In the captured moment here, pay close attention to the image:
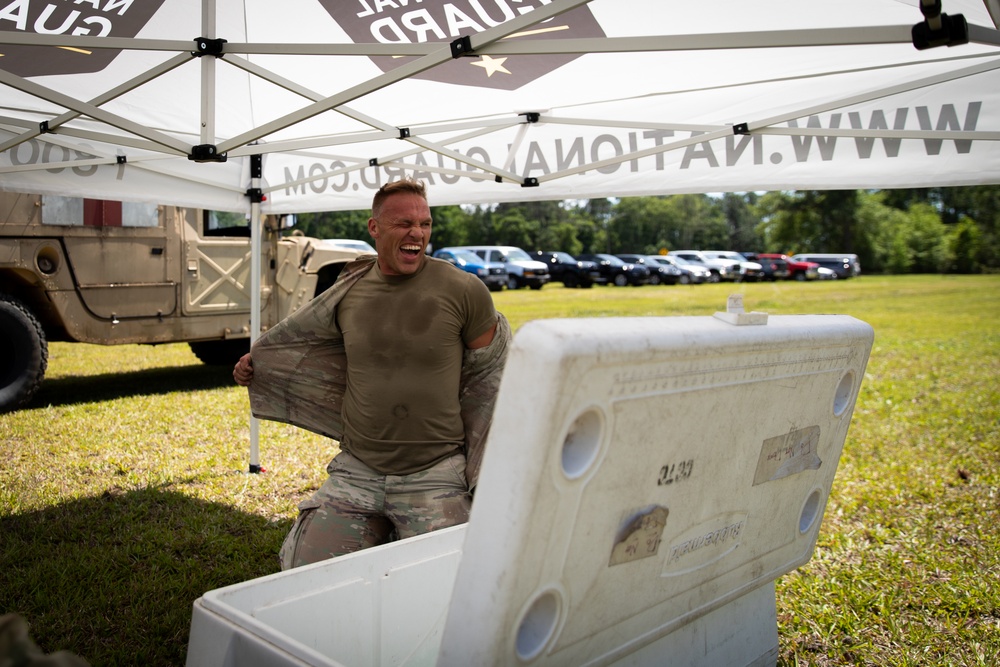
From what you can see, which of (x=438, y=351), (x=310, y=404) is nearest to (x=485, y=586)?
(x=438, y=351)

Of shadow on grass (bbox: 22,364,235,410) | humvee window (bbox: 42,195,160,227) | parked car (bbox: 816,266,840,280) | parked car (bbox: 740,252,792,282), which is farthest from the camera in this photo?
parked car (bbox: 816,266,840,280)

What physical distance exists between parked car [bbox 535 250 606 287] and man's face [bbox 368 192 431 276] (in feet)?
98.3

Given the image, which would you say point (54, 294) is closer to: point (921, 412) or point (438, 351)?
point (438, 351)

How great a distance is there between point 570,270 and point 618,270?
247 cm

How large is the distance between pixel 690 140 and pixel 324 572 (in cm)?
302

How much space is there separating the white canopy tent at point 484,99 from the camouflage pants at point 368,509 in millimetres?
1461

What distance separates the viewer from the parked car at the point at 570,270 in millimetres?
33031

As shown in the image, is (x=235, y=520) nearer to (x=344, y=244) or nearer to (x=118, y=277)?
(x=118, y=277)

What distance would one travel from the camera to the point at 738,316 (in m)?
1.77

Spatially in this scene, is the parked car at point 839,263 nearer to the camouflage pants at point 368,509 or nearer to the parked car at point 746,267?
the parked car at point 746,267

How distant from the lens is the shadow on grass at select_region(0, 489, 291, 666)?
347 cm

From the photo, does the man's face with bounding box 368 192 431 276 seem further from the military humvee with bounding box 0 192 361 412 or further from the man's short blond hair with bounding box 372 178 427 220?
the military humvee with bounding box 0 192 361 412

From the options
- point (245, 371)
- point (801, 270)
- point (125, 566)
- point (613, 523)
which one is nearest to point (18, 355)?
point (125, 566)

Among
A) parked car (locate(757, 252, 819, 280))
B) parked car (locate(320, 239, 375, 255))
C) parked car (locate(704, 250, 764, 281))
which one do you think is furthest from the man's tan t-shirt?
parked car (locate(757, 252, 819, 280))
